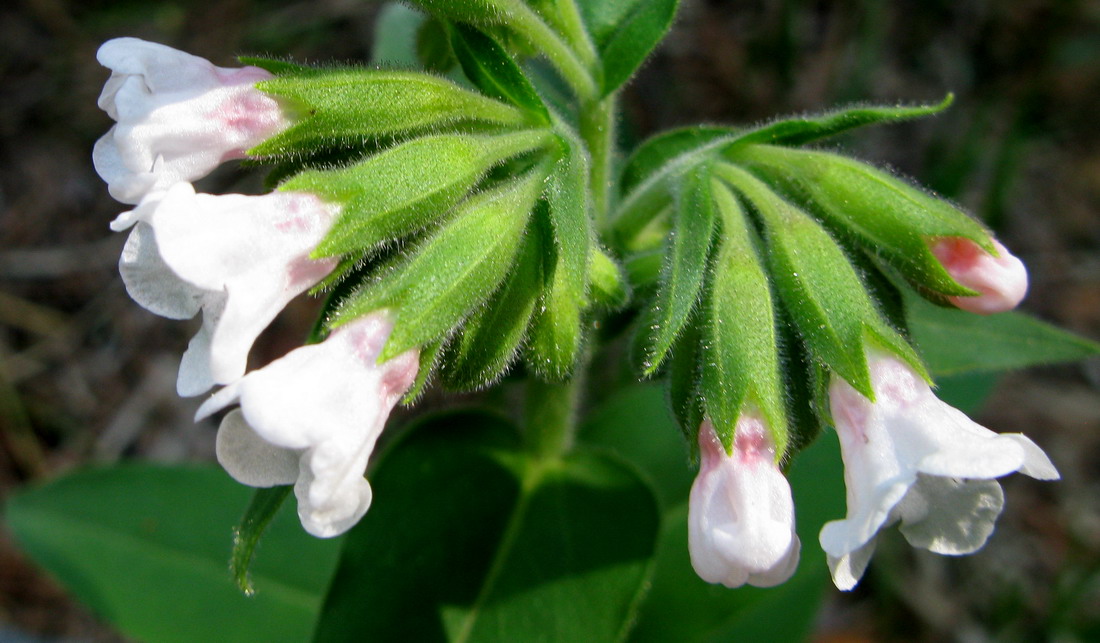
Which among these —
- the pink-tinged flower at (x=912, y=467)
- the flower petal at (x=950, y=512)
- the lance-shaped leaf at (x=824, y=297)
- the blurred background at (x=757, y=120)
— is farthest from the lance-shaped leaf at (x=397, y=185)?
the blurred background at (x=757, y=120)

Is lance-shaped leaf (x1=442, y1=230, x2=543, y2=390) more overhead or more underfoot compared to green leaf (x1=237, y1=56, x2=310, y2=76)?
more underfoot

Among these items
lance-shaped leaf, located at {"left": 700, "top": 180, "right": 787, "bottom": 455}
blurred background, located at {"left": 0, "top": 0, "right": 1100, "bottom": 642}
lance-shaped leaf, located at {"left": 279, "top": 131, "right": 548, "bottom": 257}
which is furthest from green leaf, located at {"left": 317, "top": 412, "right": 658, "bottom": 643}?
blurred background, located at {"left": 0, "top": 0, "right": 1100, "bottom": 642}

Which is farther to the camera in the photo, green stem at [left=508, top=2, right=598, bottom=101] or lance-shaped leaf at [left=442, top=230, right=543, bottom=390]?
green stem at [left=508, top=2, right=598, bottom=101]

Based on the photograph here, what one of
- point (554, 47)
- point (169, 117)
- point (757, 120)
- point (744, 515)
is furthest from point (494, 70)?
point (757, 120)

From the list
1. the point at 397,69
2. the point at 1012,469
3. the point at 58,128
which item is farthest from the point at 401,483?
the point at 58,128

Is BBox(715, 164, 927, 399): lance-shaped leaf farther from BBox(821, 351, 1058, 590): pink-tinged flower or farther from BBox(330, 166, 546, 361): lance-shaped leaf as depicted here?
BBox(330, 166, 546, 361): lance-shaped leaf

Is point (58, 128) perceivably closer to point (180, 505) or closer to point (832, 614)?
point (180, 505)

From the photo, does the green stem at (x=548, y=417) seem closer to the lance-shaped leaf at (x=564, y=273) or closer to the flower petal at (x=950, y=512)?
the lance-shaped leaf at (x=564, y=273)
